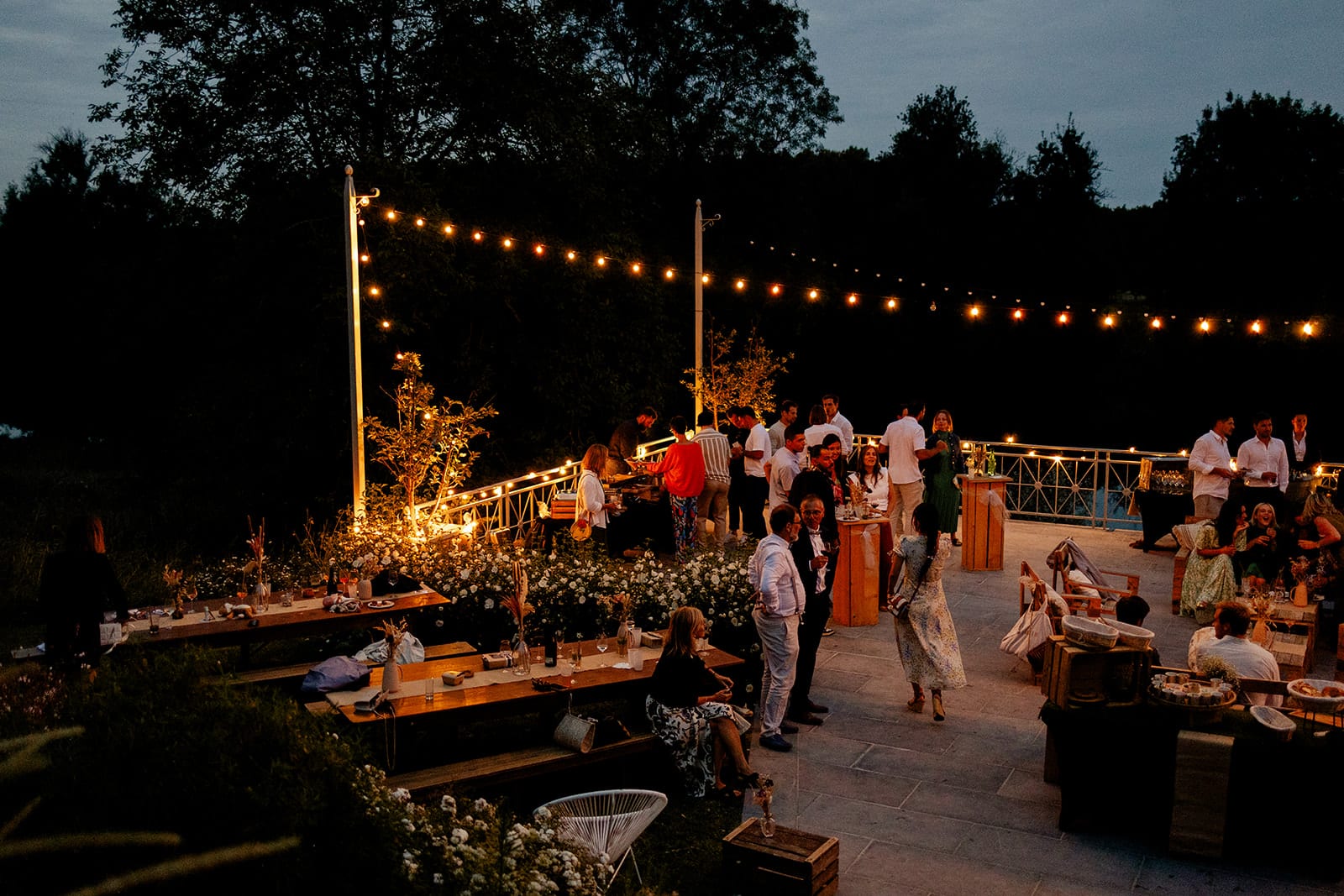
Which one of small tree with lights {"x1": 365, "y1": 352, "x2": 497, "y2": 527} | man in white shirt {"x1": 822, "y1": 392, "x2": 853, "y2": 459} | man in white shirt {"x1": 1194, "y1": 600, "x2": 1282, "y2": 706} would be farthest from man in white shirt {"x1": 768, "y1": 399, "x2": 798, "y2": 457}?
man in white shirt {"x1": 1194, "y1": 600, "x2": 1282, "y2": 706}

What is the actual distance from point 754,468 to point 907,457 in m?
1.64

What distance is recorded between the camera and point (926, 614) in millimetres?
7102

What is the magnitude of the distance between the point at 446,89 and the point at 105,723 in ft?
50.5

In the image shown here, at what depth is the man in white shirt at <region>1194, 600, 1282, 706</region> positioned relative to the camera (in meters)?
6.13

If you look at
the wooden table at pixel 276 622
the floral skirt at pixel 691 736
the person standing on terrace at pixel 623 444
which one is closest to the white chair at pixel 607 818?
the floral skirt at pixel 691 736

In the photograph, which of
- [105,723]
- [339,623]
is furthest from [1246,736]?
[339,623]

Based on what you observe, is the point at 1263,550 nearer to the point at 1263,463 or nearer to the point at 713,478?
the point at 1263,463

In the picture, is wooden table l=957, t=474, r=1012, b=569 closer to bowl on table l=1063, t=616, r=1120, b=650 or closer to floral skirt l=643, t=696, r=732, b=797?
bowl on table l=1063, t=616, r=1120, b=650

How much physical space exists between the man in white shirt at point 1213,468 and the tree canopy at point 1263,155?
16.7 meters

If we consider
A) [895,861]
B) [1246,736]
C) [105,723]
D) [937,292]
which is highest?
[937,292]

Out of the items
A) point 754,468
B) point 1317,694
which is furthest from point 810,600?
point 754,468

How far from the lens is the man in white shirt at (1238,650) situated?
613 centimetres

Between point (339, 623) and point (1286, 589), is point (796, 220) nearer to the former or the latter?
point (1286, 589)

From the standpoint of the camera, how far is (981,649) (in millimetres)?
8828
